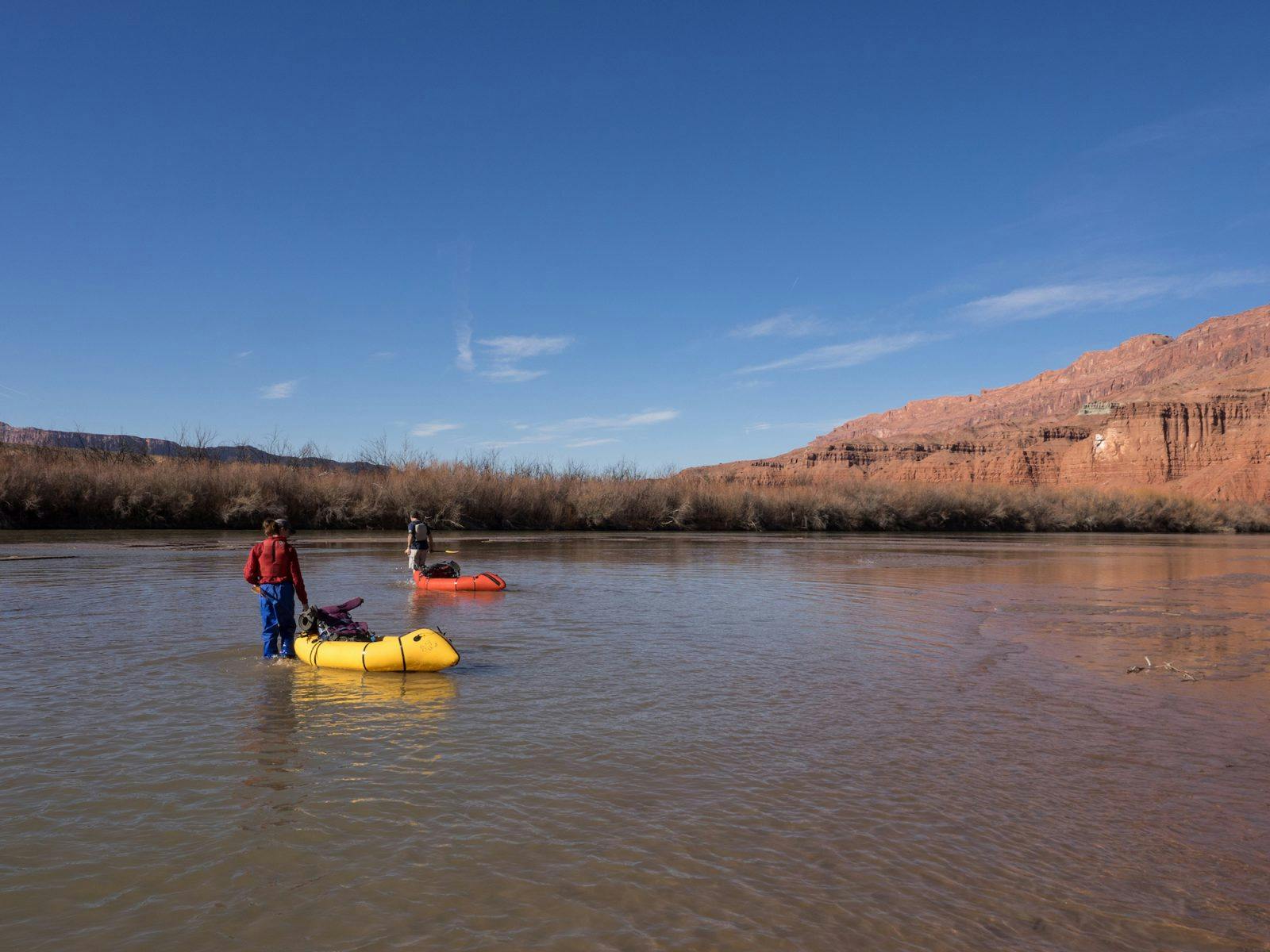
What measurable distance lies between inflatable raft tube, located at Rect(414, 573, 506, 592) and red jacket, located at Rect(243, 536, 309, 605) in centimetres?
606

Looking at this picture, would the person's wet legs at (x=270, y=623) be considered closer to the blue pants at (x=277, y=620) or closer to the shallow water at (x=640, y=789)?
the blue pants at (x=277, y=620)

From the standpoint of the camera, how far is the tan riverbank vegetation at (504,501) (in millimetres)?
32844

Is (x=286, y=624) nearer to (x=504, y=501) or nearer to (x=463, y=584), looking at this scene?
(x=463, y=584)

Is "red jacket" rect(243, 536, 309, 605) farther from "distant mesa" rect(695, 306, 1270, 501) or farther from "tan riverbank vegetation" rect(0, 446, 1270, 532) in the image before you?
"distant mesa" rect(695, 306, 1270, 501)

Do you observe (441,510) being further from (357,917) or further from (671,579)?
(357,917)

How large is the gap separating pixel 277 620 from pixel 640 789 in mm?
5456

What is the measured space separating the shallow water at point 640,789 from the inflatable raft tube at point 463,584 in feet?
12.2

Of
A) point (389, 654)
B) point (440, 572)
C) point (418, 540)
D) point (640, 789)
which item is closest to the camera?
point (640, 789)

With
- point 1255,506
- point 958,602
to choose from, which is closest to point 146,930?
point 958,602

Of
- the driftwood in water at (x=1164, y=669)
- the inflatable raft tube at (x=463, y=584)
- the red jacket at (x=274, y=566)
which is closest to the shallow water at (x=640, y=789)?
the driftwood in water at (x=1164, y=669)

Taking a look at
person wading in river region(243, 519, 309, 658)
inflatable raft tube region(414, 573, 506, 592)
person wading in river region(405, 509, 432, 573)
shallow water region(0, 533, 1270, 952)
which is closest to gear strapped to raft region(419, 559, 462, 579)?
inflatable raft tube region(414, 573, 506, 592)

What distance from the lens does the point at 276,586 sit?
30.0 feet

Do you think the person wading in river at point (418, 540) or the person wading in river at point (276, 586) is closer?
the person wading in river at point (276, 586)

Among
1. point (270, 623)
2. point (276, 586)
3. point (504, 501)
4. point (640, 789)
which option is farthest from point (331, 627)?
point (504, 501)
